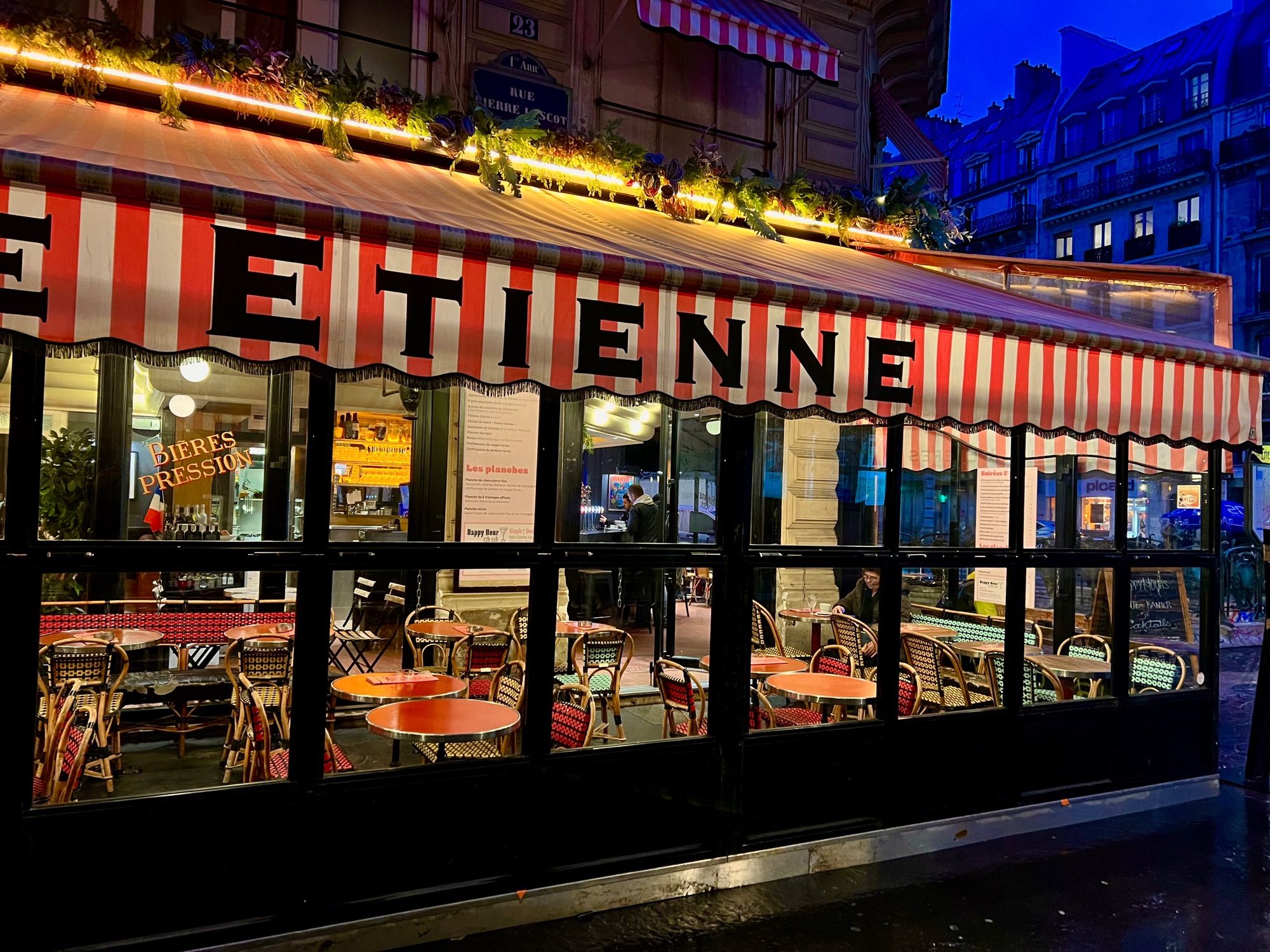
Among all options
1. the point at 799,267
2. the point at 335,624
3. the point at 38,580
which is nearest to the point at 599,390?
the point at 799,267

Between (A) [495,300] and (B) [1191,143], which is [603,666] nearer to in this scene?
(A) [495,300]

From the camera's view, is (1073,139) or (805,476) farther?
(1073,139)

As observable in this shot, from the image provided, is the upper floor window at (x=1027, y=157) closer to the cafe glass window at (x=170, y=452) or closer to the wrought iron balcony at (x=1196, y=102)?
the wrought iron balcony at (x=1196, y=102)

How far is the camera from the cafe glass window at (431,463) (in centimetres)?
866

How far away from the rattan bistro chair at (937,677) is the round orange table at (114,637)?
18.4 ft

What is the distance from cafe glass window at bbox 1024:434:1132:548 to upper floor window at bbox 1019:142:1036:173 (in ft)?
147

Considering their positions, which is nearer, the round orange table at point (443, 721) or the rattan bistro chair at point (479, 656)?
the round orange table at point (443, 721)

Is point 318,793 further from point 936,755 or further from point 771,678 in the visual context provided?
point 936,755

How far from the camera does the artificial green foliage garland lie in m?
4.98

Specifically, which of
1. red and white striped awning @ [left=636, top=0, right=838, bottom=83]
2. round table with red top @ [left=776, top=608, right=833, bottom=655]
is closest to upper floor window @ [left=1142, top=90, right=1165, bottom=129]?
red and white striped awning @ [left=636, top=0, right=838, bottom=83]

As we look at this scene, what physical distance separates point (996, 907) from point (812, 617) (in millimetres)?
3822

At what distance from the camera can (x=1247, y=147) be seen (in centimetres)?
3444

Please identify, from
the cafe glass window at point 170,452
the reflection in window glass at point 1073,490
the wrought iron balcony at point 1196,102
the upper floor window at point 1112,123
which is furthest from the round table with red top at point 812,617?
the upper floor window at point 1112,123

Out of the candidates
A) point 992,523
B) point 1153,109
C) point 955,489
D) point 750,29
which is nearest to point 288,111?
point 750,29
